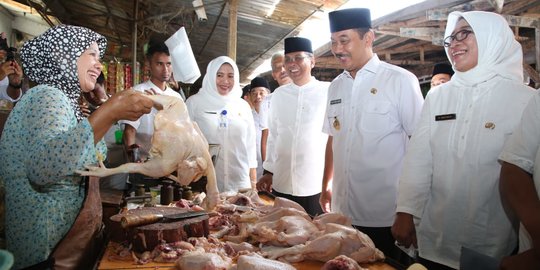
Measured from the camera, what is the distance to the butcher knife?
2.32 meters

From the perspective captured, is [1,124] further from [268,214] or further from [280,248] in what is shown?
[280,248]

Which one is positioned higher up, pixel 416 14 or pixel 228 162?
pixel 416 14

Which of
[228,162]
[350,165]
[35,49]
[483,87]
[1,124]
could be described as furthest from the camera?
[228,162]

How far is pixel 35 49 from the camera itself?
89.7 inches

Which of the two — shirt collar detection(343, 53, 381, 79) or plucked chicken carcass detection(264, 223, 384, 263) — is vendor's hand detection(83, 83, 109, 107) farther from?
plucked chicken carcass detection(264, 223, 384, 263)

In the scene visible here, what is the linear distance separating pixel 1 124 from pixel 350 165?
3828 mm

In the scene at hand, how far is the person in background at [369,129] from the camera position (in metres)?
3.46

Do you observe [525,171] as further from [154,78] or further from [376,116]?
[154,78]

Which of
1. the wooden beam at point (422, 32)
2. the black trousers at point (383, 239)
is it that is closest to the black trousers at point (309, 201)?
the black trousers at point (383, 239)

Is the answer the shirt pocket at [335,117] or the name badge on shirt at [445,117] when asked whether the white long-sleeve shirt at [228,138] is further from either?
the name badge on shirt at [445,117]

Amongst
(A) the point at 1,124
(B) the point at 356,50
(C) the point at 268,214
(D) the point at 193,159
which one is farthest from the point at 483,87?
(A) the point at 1,124

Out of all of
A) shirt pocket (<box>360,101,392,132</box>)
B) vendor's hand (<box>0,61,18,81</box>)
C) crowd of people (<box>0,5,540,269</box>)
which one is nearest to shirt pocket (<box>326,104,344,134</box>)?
crowd of people (<box>0,5,540,269</box>)

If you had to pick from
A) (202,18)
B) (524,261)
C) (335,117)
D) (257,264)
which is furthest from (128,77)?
(524,261)

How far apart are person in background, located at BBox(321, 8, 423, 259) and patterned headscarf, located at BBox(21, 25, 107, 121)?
96.2 inches
